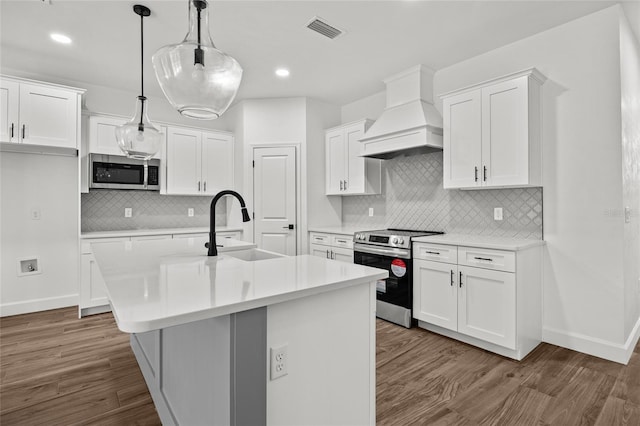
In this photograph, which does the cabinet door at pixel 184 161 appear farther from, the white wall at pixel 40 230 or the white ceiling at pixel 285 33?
the white wall at pixel 40 230

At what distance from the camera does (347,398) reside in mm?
1489

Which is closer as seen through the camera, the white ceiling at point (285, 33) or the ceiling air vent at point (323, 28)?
the white ceiling at point (285, 33)

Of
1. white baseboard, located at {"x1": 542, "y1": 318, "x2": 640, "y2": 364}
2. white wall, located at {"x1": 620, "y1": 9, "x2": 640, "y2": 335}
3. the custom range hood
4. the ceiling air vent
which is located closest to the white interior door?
the custom range hood

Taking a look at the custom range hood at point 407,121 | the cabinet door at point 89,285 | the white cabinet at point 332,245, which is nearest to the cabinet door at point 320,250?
the white cabinet at point 332,245

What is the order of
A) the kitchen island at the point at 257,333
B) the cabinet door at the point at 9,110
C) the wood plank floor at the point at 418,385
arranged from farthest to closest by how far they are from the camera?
the cabinet door at the point at 9,110 → the wood plank floor at the point at 418,385 → the kitchen island at the point at 257,333

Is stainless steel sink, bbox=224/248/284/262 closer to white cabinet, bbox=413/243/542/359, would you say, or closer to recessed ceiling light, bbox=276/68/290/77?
white cabinet, bbox=413/243/542/359

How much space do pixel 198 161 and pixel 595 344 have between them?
4764 mm

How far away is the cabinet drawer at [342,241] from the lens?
13.3 feet

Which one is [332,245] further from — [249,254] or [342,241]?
[249,254]

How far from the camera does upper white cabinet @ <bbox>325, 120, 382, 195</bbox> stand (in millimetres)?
4398

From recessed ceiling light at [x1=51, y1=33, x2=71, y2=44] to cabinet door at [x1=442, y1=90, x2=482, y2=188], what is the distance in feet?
12.0

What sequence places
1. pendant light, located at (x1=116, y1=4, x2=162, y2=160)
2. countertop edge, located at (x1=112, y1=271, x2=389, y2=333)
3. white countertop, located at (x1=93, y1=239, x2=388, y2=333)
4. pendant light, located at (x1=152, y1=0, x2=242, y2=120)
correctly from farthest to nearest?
pendant light, located at (x1=116, y1=4, x2=162, y2=160) → pendant light, located at (x1=152, y1=0, x2=242, y2=120) → white countertop, located at (x1=93, y1=239, x2=388, y2=333) → countertop edge, located at (x1=112, y1=271, x2=389, y2=333)

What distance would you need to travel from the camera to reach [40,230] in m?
3.93

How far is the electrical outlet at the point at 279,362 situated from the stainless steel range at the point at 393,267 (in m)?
2.30
